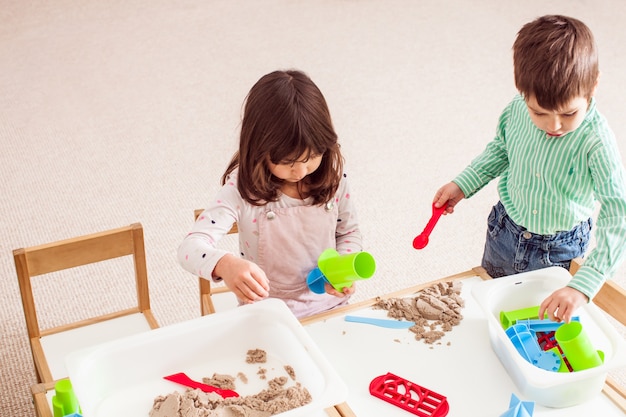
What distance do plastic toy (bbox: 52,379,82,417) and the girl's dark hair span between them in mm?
387

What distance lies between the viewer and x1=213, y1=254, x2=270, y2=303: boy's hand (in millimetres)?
1012

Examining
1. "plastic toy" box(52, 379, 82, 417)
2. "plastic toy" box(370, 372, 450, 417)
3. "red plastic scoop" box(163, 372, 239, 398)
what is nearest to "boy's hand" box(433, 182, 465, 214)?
"plastic toy" box(370, 372, 450, 417)

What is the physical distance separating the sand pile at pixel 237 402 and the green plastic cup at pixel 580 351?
0.34 m

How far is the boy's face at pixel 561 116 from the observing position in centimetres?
105

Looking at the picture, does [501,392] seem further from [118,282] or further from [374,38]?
[374,38]

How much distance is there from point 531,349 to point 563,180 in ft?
0.94

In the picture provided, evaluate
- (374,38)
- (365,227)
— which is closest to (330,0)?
(374,38)

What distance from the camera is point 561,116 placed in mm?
1067

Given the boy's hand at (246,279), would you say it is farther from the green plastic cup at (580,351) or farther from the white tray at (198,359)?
the green plastic cup at (580,351)

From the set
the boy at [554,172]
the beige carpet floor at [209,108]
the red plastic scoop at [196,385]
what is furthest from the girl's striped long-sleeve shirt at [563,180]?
the beige carpet floor at [209,108]

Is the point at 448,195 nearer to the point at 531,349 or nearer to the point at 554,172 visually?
the point at 554,172

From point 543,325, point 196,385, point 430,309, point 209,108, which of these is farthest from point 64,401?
point 209,108

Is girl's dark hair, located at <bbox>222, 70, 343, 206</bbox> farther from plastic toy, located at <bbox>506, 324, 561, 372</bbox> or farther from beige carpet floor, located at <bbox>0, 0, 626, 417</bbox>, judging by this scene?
beige carpet floor, located at <bbox>0, 0, 626, 417</bbox>

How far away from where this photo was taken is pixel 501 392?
40.4 inches
